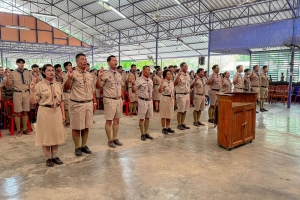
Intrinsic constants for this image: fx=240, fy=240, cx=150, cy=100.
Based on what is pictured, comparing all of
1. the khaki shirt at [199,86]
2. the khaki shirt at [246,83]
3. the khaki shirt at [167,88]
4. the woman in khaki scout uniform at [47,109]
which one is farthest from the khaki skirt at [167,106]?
the khaki shirt at [246,83]

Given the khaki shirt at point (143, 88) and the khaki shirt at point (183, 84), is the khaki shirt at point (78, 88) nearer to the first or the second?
the khaki shirt at point (143, 88)

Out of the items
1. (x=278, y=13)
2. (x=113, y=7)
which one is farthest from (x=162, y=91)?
(x=113, y=7)

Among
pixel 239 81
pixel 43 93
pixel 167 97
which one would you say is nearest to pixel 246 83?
pixel 239 81

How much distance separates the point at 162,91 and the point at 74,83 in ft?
6.66

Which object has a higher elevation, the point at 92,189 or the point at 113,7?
the point at 113,7

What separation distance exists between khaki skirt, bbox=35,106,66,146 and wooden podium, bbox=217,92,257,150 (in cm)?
261

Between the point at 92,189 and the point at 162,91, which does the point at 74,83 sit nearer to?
the point at 92,189

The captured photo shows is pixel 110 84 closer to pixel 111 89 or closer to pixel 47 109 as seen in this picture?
pixel 111 89

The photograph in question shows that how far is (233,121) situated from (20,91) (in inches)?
169

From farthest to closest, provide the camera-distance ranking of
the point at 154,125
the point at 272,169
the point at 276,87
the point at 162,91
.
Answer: the point at 276,87 → the point at 154,125 → the point at 162,91 → the point at 272,169

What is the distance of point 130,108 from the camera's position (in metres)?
7.63

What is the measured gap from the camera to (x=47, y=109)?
319 centimetres

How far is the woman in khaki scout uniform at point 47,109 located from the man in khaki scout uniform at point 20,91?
2.17 meters

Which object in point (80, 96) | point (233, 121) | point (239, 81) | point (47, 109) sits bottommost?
point (233, 121)
